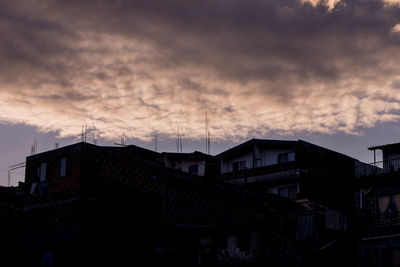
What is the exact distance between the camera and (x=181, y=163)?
6406 centimetres

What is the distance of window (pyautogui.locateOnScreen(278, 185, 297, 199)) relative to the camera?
50375 millimetres

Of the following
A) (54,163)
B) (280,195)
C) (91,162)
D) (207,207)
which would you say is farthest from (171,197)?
(280,195)

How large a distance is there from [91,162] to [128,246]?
22.2 ft

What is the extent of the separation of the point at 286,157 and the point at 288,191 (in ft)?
11.1

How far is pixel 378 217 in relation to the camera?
143ft

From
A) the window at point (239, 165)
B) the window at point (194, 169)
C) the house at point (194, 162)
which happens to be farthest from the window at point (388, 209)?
the window at point (194, 169)

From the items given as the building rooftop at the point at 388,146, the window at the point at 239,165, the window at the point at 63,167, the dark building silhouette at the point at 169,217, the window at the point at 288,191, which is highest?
the building rooftop at the point at 388,146

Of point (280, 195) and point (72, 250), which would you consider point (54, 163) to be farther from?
point (280, 195)

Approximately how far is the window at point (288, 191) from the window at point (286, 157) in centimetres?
266

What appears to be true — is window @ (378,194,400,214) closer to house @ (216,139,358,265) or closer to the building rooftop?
house @ (216,139,358,265)

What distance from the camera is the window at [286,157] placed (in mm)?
51903

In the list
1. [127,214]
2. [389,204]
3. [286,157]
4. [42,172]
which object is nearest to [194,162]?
[286,157]

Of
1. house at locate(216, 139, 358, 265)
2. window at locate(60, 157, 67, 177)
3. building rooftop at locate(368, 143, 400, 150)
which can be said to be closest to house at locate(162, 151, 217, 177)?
house at locate(216, 139, 358, 265)

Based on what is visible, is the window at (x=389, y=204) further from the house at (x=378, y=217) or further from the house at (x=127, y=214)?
the house at (x=127, y=214)
